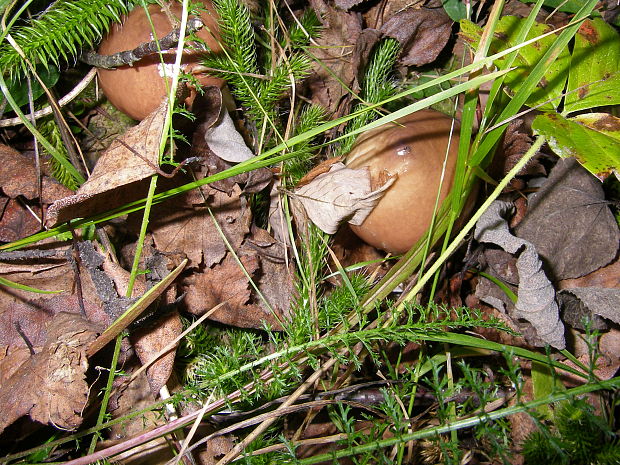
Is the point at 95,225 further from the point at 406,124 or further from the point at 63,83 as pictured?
the point at 406,124

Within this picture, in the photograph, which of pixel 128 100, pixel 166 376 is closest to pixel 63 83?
pixel 128 100

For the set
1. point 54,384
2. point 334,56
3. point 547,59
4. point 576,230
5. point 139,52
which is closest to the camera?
point 547,59

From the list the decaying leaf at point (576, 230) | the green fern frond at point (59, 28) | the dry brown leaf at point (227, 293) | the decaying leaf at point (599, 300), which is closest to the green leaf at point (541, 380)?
the decaying leaf at point (599, 300)

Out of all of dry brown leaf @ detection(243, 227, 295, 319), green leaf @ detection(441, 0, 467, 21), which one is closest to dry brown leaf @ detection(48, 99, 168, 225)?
dry brown leaf @ detection(243, 227, 295, 319)

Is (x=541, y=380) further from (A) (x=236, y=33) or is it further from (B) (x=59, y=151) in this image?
(B) (x=59, y=151)

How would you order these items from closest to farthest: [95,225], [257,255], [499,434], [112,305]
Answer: [499,434]
[112,305]
[95,225]
[257,255]

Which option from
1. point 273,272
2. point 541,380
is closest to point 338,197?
point 273,272
